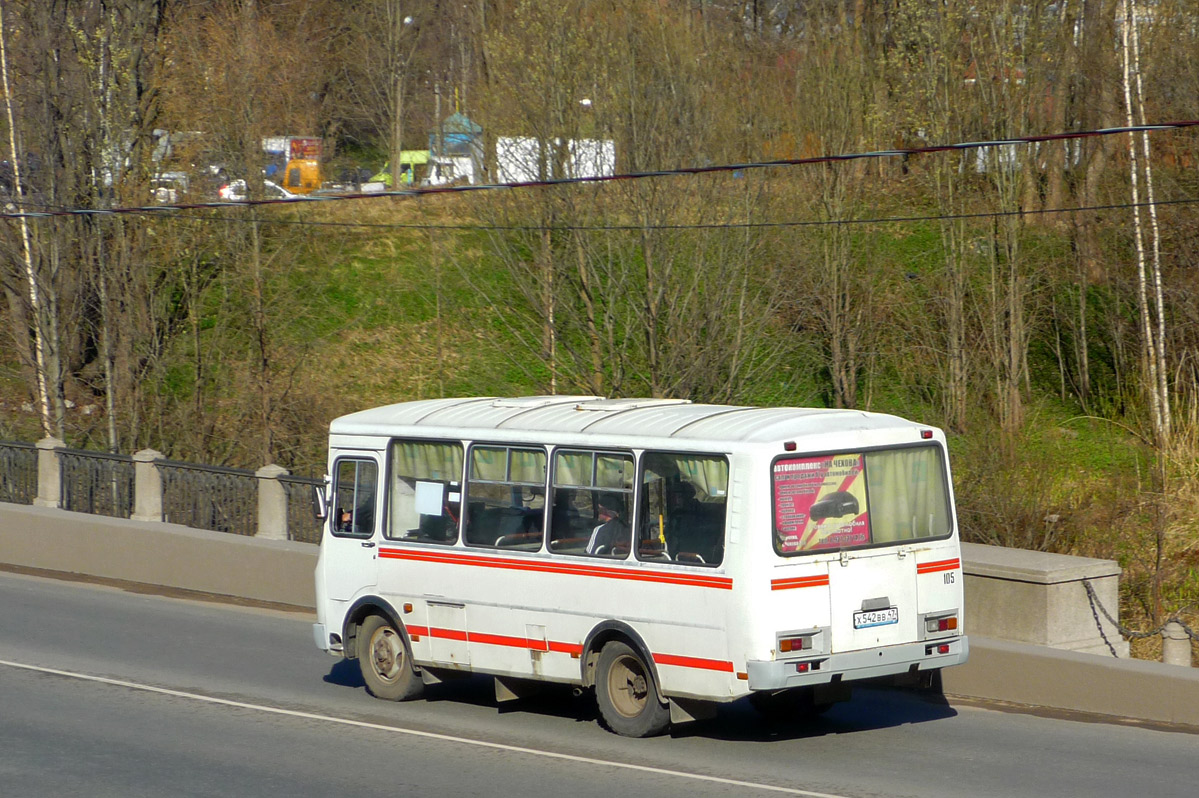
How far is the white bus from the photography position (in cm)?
966

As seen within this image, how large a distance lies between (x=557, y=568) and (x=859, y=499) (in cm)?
229

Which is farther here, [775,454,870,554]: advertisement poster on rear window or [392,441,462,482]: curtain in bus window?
[392,441,462,482]: curtain in bus window

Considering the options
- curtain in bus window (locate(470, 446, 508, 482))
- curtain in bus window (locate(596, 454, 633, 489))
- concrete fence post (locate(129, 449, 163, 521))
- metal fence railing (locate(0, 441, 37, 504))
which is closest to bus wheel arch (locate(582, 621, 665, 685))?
curtain in bus window (locate(596, 454, 633, 489))

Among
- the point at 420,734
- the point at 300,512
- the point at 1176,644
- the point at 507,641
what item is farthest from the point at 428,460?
the point at 300,512

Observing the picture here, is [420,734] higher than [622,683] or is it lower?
lower

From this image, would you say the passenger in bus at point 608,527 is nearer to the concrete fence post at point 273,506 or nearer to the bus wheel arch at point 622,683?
the bus wheel arch at point 622,683

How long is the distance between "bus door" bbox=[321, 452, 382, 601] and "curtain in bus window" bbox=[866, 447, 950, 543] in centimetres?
426

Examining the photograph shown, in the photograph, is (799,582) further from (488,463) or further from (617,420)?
(488,463)

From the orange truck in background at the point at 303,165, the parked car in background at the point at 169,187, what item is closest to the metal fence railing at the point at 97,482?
the parked car in background at the point at 169,187

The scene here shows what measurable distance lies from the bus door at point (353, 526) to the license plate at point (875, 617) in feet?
14.0

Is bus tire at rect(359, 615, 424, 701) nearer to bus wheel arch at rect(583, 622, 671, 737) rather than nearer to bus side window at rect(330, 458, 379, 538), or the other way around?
bus side window at rect(330, 458, 379, 538)

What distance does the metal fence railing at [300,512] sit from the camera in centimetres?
1831

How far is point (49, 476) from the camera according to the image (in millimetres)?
22375

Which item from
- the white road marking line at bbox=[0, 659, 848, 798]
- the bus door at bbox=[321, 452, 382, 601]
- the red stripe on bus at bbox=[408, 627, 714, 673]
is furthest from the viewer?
the bus door at bbox=[321, 452, 382, 601]
